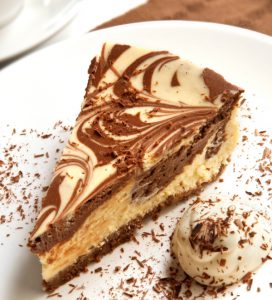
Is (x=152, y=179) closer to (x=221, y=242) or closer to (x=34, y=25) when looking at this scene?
(x=221, y=242)

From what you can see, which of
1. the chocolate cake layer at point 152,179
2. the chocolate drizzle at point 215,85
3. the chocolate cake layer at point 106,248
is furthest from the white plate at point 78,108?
the chocolate drizzle at point 215,85

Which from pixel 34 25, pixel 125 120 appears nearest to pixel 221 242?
pixel 125 120

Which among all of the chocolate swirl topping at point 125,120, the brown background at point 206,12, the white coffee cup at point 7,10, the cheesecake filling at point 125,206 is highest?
the white coffee cup at point 7,10

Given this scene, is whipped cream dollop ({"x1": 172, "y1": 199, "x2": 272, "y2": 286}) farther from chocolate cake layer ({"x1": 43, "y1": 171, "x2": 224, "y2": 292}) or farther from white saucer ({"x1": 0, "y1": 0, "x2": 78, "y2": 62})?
white saucer ({"x1": 0, "y1": 0, "x2": 78, "y2": 62})

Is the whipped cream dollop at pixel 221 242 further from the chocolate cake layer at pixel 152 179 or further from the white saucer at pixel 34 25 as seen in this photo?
the white saucer at pixel 34 25

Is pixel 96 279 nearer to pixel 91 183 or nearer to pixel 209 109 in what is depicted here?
pixel 91 183

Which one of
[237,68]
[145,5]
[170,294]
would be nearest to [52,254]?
[170,294]
